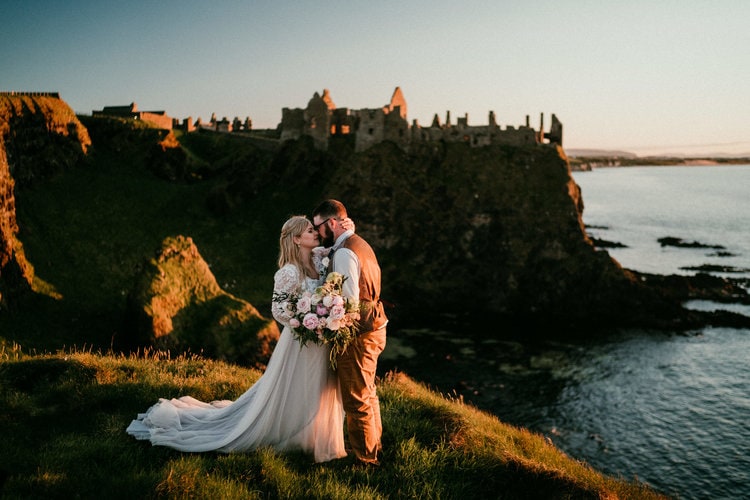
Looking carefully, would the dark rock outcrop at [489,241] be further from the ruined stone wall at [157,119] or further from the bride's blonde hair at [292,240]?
the bride's blonde hair at [292,240]

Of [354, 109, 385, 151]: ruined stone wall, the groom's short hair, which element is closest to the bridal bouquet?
the groom's short hair

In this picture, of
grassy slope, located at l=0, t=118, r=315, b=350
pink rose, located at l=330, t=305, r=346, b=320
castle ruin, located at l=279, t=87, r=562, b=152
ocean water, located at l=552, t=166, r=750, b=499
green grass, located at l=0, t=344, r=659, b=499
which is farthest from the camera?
castle ruin, located at l=279, t=87, r=562, b=152

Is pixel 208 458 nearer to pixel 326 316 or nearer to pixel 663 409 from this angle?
pixel 326 316

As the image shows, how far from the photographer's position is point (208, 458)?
7.41 meters

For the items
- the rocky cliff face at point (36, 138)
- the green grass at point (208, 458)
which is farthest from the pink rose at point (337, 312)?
the rocky cliff face at point (36, 138)

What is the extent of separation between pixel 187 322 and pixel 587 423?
23.7 metres

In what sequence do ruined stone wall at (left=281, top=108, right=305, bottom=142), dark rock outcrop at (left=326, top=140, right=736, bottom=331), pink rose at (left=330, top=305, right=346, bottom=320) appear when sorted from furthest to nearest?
ruined stone wall at (left=281, top=108, right=305, bottom=142)
dark rock outcrop at (left=326, top=140, right=736, bottom=331)
pink rose at (left=330, top=305, right=346, bottom=320)

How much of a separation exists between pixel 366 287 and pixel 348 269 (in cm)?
53

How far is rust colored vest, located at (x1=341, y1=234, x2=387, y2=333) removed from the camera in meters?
7.67

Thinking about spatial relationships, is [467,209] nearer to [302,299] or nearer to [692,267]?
[692,267]

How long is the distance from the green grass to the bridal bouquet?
1.89 metres

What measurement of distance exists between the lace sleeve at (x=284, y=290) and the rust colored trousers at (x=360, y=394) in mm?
1145

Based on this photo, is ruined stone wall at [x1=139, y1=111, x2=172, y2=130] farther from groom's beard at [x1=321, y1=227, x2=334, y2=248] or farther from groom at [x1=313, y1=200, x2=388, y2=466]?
groom at [x1=313, y1=200, x2=388, y2=466]

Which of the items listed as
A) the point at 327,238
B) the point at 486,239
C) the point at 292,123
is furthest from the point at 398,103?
the point at 327,238
